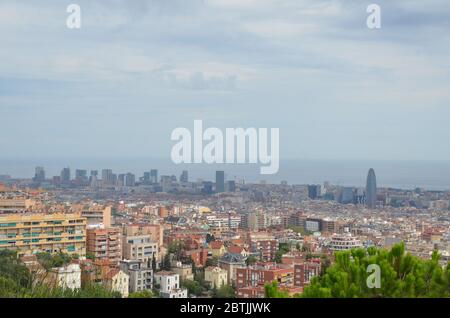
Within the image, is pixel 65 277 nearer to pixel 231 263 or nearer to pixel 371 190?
pixel 231 263

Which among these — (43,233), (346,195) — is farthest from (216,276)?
(43,233)

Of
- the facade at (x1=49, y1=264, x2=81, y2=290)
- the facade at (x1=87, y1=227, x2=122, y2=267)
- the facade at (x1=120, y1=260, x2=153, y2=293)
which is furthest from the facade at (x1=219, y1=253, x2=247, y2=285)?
the facade at (x1=49, y1=264, x2=81, y2=290)

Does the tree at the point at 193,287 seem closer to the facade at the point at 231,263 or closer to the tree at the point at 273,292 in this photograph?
the facade at the point at 231,263

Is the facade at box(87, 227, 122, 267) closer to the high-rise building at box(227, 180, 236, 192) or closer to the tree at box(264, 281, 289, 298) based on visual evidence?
the high-rise building at box(227, 180, 236, 192)

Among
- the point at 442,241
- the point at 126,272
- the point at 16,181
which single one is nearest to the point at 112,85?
the point at 16,181

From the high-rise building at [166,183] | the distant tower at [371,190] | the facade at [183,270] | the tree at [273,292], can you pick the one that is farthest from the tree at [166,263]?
the tree at [273,292]
